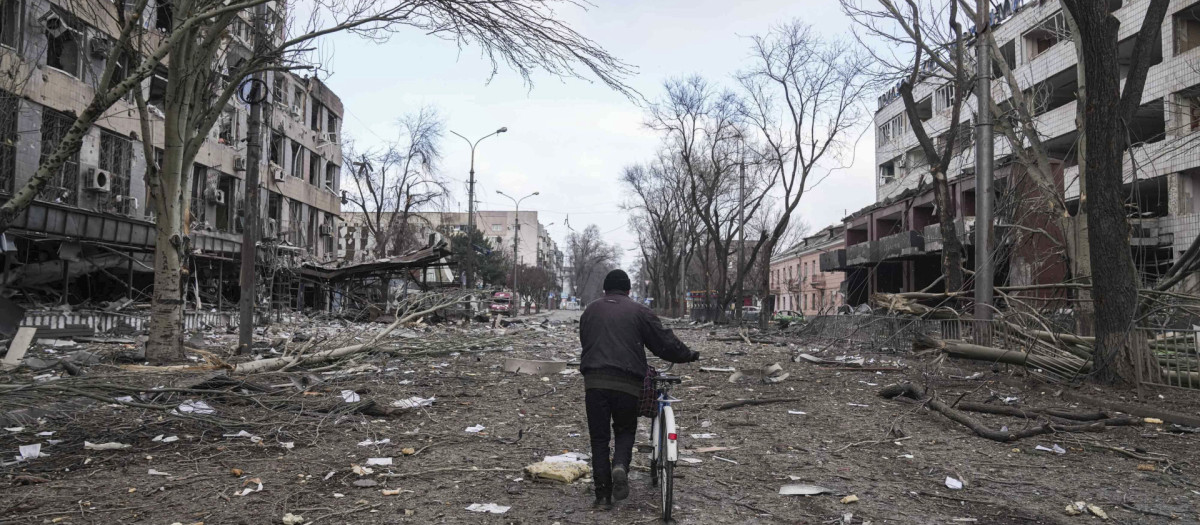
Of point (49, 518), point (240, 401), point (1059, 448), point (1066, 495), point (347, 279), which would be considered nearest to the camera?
point (49, 518)

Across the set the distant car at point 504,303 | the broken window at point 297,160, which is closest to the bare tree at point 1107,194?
the broken window at point 297,160

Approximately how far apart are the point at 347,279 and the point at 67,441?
73.1 feet

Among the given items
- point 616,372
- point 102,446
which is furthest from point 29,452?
point 616,372

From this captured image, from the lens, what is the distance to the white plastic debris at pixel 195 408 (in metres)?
7.05

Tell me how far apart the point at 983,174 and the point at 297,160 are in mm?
29335

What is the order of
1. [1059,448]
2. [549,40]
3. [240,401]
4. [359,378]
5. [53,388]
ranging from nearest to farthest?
[53,388] < [549,40] < [1059,448] < [240,401] < [359,378]

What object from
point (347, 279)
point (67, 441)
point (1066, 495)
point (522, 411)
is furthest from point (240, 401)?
point (347, 279)

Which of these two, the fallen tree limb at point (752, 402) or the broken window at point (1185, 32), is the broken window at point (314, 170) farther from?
the broken window at point (1185, 32)

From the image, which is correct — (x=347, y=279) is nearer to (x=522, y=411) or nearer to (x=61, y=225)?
(x=61, y=225)

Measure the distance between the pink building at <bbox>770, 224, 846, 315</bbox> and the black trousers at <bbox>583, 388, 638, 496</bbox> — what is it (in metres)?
52.4

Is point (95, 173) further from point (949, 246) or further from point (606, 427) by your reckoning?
point (949, 246)

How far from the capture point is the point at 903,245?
3250 cm

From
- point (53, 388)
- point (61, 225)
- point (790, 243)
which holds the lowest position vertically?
point (53, 388)

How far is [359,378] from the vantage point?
1095 cm
